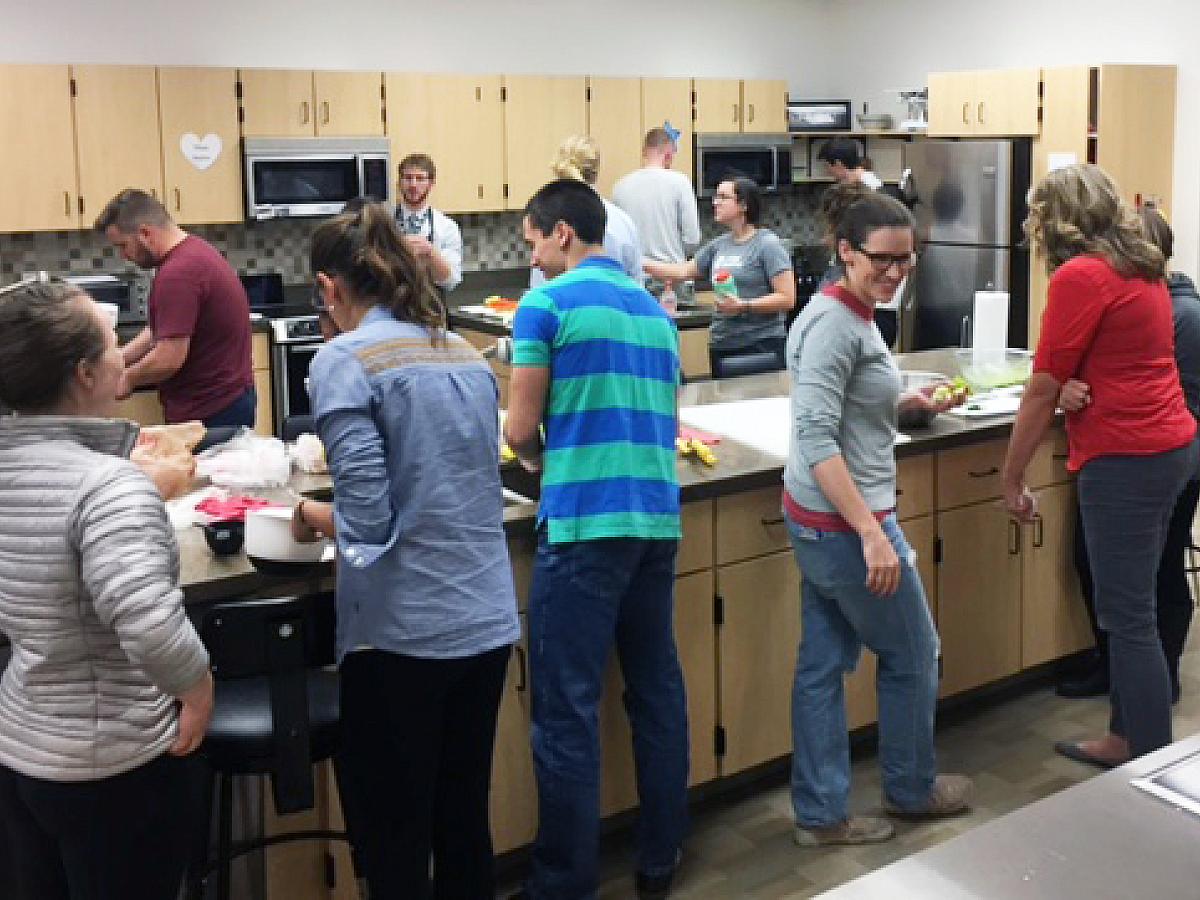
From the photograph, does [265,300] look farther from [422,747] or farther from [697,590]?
[422,747]

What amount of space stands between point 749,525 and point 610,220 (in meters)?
2.23

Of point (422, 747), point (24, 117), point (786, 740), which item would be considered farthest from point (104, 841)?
point (24, 117)

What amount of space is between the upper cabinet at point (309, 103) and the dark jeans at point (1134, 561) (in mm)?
4807

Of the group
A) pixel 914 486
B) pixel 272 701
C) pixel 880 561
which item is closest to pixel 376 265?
pixel 272 701

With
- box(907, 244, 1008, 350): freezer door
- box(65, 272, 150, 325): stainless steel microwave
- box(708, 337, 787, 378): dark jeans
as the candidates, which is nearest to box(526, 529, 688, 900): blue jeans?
box(708, 337, 787, 378): dark jeans

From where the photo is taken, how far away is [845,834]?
3.50m

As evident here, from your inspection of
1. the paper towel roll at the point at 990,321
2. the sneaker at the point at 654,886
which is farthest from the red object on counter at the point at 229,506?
the paper towel roll at the point at 990,321

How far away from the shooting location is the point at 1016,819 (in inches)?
67.4

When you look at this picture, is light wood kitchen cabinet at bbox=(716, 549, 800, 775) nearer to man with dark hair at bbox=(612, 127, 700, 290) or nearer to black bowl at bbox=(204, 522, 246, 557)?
black bowl at bbox=(204, 522, 246, 557)

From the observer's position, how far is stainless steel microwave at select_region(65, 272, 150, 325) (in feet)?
21.9

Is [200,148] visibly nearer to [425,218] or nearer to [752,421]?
[425,218]

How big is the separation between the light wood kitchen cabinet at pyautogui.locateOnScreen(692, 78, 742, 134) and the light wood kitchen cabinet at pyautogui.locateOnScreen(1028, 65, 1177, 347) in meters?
1.81

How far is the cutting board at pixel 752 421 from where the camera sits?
3881mm

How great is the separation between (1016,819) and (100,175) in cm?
594
